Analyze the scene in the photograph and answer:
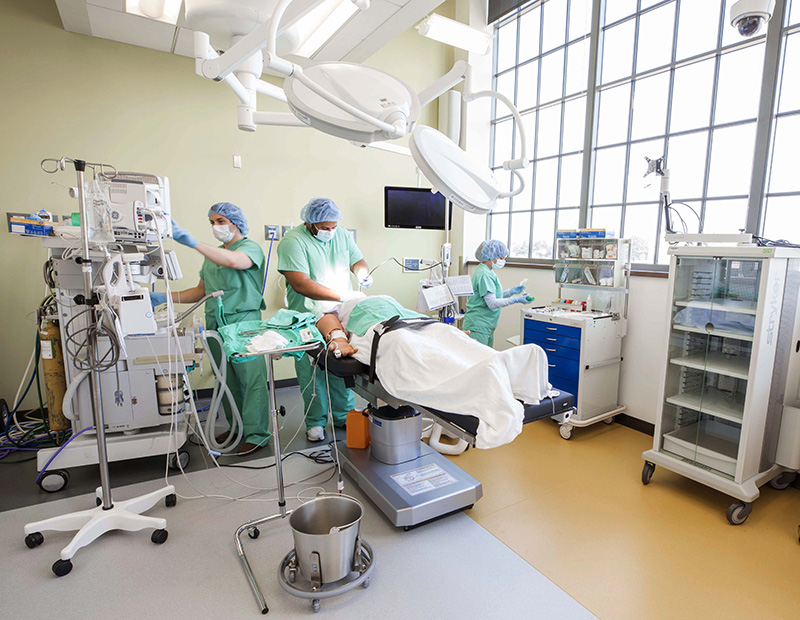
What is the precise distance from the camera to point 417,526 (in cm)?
212

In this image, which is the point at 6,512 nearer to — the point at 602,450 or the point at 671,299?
the point at 602,450

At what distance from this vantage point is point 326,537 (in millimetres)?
1606

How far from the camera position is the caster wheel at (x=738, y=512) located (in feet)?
7.07

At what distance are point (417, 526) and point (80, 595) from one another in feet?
4.52

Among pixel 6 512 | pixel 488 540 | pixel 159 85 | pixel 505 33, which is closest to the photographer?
pixel 488 540

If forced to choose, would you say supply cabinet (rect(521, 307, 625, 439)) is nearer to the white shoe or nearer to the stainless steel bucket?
the white shoe

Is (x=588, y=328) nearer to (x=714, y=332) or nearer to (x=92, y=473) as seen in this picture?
(x=714, y=332)

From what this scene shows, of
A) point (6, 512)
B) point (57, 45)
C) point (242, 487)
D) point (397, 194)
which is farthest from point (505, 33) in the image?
point (6, 512)

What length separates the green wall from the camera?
3076 millimetres

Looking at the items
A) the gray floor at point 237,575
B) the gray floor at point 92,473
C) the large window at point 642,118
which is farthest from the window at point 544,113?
the gray floor at point 237,575

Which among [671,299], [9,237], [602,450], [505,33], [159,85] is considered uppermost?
[505,33]

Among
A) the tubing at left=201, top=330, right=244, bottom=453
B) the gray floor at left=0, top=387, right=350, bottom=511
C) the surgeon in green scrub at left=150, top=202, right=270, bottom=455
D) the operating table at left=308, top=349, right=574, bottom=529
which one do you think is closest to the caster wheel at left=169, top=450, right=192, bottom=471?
the gray floor at left=0, top=387, right=350, bottom=511

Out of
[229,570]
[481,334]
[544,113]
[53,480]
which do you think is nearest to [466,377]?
[229,570]

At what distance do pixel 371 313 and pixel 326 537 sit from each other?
1043 mm
